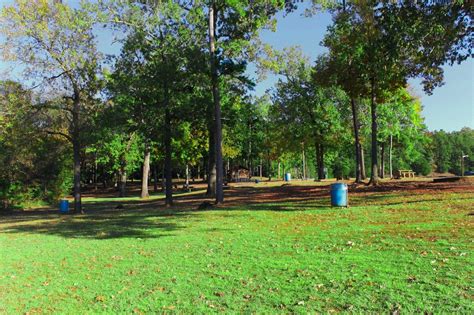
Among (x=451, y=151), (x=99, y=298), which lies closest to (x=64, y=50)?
(x=99, y=298)

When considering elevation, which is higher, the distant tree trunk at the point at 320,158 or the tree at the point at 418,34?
the tree at the point at 418,34

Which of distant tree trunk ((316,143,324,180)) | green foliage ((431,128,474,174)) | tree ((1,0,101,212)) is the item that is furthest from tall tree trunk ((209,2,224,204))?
green foliage ((431,128,474,174))

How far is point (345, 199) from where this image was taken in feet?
49.5

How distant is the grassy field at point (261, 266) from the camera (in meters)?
5.35

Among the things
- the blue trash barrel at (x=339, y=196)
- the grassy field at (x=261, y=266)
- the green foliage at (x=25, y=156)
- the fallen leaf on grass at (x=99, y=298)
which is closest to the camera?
the grassy field at (x=261, y=266)

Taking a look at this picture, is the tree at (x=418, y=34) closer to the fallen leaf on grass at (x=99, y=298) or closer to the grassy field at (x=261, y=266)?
the grassy field at (x=261, y=266)

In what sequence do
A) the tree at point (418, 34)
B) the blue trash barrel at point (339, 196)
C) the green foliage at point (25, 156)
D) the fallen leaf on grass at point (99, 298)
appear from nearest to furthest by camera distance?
the fallen leaf on grass at point (99, 298) < the tree at point (418, 34) < the blue trash barrel at point (339, 196) < the green foliage at point (25, 156)

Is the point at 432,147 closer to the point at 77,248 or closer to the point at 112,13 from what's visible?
the point at 112,13

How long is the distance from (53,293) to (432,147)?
9015 cm

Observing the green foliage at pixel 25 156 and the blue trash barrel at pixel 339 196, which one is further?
the green foliage at pixel 25 156

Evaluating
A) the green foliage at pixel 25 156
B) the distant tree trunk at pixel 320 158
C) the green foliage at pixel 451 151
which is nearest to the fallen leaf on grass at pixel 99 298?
the green foliage at pixel 25 156

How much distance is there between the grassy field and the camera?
5.35 m

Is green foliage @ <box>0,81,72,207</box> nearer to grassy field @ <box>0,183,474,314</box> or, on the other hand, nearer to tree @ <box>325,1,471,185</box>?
grassy field @ <box>0,183,474,314</box>

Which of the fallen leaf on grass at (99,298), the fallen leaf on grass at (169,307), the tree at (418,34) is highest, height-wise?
the tree at (418,34)
